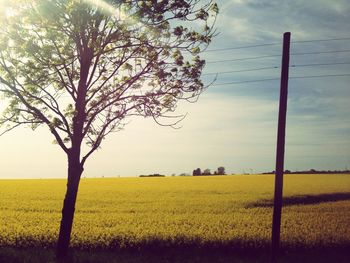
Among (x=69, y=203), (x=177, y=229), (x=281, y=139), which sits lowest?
(x=177, y=229)

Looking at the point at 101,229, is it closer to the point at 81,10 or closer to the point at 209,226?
the point at 209,226

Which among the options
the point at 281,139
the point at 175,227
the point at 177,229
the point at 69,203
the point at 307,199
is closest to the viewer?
the point at 281,139

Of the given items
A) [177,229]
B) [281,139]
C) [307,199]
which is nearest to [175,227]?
[177,229]

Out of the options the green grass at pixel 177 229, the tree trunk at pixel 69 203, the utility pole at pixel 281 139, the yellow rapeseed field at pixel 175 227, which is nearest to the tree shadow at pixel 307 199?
the yellow rapeseed field at pixel 175 227

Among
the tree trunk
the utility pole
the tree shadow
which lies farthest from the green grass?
the tree shadow

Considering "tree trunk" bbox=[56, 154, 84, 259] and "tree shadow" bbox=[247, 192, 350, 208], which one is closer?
"tree trunk" bbox=[56, 154, 84, 259]

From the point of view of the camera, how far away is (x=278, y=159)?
1542cm

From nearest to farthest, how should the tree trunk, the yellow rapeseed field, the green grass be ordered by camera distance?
the tree trunk, the green grass, the yellow rapeseed field

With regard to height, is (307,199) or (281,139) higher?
(281,139)

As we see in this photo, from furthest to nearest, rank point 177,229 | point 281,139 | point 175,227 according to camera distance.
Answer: point 175,227 → point 177,229 → point 281,139

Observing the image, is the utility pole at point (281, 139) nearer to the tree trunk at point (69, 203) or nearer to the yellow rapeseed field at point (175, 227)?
the yellow rapeseed field at point (175, 227)

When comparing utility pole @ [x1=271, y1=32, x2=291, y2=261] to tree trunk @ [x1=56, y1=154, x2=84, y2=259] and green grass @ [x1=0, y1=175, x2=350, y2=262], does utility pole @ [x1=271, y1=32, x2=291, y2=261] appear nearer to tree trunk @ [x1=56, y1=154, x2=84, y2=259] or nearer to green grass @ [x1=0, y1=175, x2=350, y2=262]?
green grass @ [x1=0, y1=175, x2=350, y2=262]

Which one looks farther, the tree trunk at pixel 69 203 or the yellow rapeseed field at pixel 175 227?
the yellow rapeseed field at pixel 175 227

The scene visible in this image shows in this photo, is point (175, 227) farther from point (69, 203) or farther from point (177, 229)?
point (69, 203)
